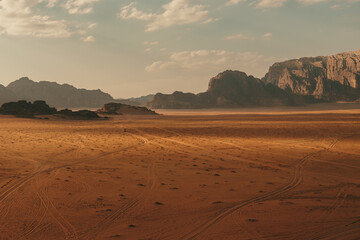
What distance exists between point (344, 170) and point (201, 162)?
4.78 m

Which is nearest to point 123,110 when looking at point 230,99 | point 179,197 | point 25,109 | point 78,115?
point 78,115

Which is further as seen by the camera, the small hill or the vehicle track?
the small hill

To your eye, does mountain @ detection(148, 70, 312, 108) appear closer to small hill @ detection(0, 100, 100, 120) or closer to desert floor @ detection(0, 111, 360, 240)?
small hill @ detection(0, 100, 100, 120)

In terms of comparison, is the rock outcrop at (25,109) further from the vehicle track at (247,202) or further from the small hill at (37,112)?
the vehicle track at (247,202)

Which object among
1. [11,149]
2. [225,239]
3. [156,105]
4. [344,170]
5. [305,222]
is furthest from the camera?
[156,105]

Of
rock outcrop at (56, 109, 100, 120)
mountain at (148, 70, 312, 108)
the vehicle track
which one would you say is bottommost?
the vehicle track

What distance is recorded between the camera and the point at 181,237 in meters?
4.52

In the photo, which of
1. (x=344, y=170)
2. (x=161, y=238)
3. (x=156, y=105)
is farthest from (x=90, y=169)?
(x=156, y=105)

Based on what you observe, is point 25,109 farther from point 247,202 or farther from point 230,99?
point 230,99

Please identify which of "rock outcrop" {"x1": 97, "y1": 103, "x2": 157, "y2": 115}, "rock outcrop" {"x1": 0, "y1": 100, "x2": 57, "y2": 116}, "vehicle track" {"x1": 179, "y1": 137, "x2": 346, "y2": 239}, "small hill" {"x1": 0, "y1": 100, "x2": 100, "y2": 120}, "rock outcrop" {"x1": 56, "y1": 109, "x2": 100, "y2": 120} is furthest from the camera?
"rock outcrop" {"x1": 97, "y1": 103, "x2": 157, "y2": 115}

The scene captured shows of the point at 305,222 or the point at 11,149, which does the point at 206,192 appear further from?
the point at 11,149

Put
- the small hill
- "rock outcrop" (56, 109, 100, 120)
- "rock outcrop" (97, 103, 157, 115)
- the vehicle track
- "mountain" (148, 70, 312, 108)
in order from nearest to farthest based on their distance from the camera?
the vehicle track
"rock outcrop" (56, 109, 100, 120)
the small hill
"rock outcrop" (97, 103, 157, 115)
"mountain" (148, 70, 312, 108)

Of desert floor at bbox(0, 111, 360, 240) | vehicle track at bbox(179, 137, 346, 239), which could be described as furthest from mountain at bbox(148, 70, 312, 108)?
vehicle track at bbox(179, 137, 346, 239)

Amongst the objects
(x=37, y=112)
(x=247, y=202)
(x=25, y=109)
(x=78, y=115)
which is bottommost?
(x=247, y=202)
